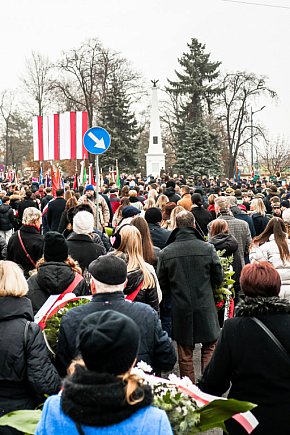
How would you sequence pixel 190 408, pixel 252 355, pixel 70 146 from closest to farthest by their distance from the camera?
pixel 190 408 < pixel 252 355 < pixel 70 146

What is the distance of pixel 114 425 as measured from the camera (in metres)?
2.01

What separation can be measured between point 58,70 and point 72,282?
50.3 meters

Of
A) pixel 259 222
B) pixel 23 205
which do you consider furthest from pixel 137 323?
pixel 23 205

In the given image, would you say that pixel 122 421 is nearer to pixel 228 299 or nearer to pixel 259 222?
pixel 228 299

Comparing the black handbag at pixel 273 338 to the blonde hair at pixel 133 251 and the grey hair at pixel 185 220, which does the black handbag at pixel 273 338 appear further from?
the grey hair at pixel 185 220

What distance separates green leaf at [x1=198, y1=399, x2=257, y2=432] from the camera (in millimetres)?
2586

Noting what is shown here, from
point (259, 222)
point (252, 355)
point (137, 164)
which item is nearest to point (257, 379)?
point (252, 355)

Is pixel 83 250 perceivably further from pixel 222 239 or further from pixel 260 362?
pixel 260 362

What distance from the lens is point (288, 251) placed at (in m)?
6.41

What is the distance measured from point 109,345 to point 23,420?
863mm

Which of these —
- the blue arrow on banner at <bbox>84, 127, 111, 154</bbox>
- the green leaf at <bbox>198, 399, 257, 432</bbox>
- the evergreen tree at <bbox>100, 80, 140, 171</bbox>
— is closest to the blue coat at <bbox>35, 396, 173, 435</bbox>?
the green leaf at <bbox>198, 399, 257, 432</bbox>

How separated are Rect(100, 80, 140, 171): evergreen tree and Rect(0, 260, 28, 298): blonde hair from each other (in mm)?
47881

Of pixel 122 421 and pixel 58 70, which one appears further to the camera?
pixel 58 70

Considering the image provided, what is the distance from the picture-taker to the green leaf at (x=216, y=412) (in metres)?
2.59
